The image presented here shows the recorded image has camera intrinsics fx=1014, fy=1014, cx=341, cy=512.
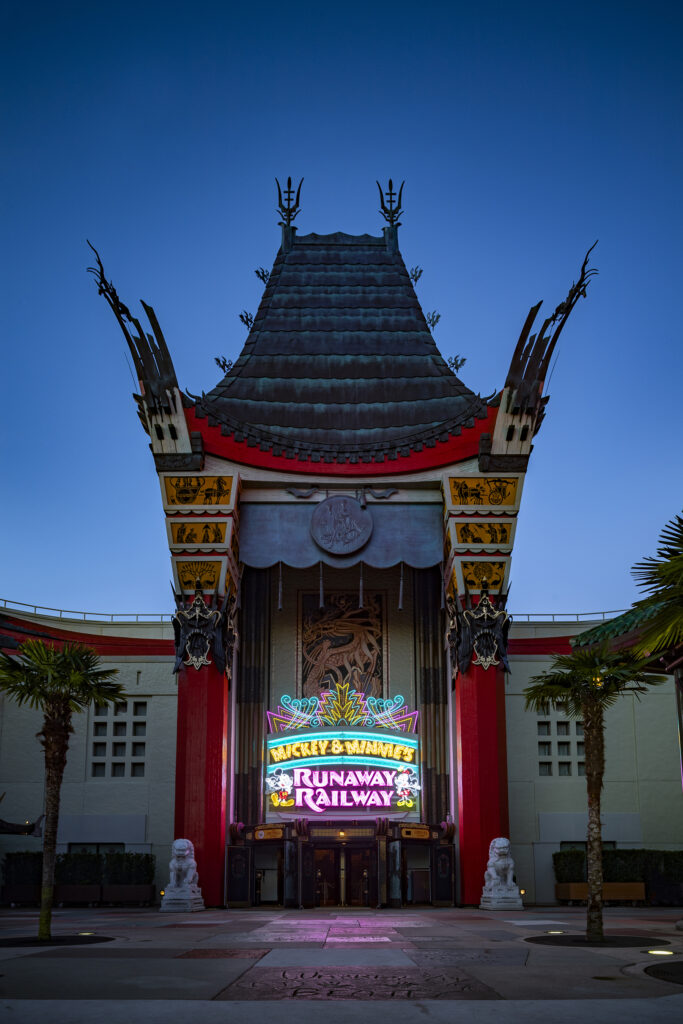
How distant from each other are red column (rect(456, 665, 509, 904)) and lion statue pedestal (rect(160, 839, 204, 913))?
9.87 m

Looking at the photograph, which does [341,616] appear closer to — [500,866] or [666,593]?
[500,866]

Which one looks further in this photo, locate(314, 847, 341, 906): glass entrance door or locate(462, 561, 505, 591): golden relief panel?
locate(462, 561, 505, 591): golden relief panel

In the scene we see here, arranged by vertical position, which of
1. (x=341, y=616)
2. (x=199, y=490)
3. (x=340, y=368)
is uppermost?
(x=340, y=368)

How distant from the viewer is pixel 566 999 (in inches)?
483

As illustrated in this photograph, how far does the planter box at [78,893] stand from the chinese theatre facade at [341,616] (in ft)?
16.8

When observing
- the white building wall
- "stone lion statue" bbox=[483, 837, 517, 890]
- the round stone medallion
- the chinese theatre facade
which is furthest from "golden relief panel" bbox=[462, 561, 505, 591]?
"stone lion statue" bbox=[483, 837, 517, 890]

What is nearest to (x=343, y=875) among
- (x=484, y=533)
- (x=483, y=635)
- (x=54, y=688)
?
(x=483, y=635)

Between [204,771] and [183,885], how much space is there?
4055 mm

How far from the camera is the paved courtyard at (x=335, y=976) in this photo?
1131 centimetres

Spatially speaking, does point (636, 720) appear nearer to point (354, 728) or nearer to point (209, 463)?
point (354, 728)

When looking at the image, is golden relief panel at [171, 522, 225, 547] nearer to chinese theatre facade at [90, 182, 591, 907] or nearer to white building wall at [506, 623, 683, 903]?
chinese theatre facade at [90, 182, 591, 907]

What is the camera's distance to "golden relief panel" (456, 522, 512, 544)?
39719 mm

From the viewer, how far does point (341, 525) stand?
41.0 meters

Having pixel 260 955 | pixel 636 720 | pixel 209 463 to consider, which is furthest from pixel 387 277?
pixel 260 955
